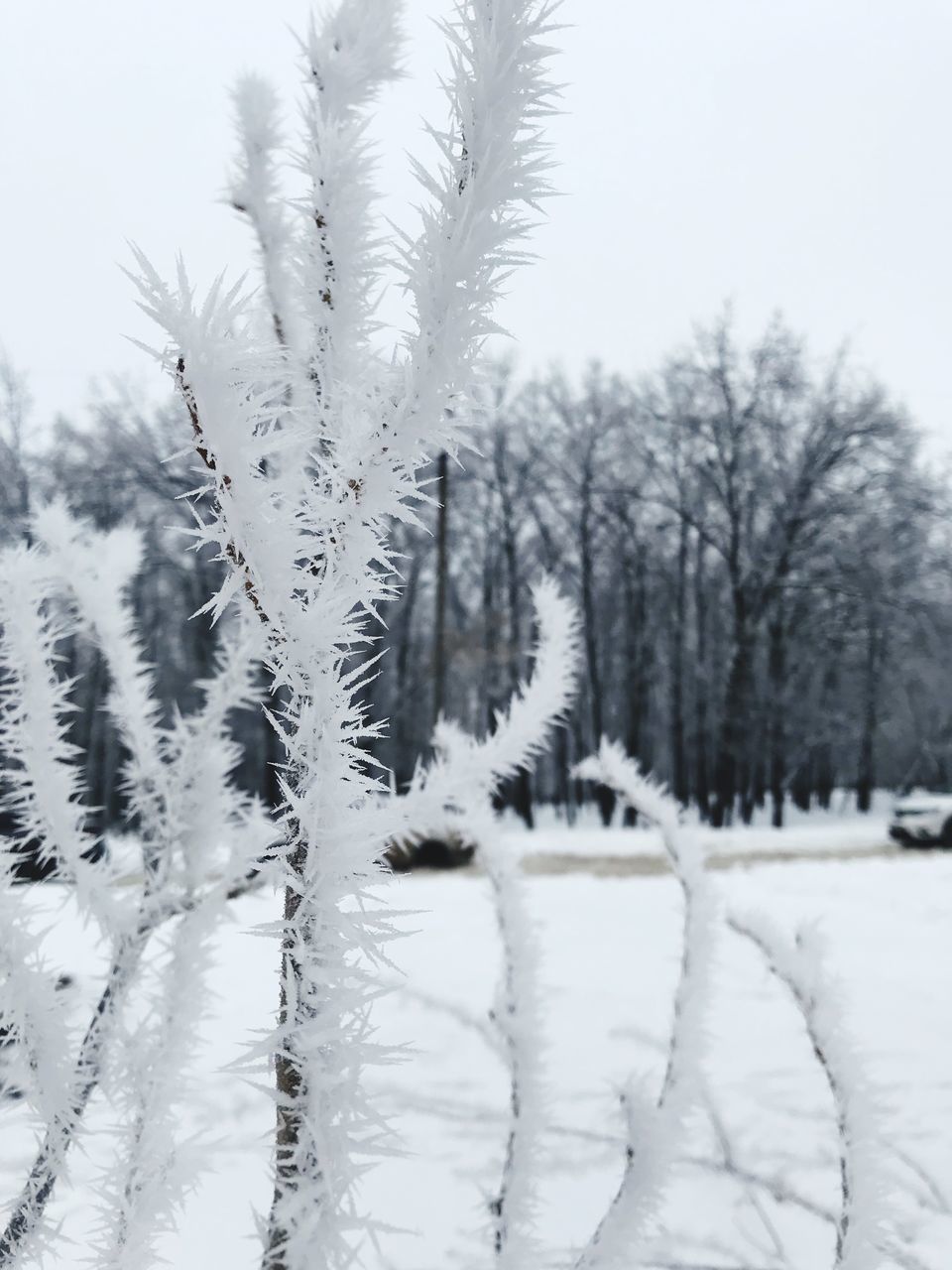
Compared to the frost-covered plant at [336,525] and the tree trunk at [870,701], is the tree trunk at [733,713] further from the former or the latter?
the frost-covered plant at [336,525]

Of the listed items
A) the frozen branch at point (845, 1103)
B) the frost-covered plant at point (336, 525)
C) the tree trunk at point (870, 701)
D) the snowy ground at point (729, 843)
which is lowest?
the snowy ground at point (729, 843)

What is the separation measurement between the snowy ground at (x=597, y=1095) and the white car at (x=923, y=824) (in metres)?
10.3

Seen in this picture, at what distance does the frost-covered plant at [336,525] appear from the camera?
440mm

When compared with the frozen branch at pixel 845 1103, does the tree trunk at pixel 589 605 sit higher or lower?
higher

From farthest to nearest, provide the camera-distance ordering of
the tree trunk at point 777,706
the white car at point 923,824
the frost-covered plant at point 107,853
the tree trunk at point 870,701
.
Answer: the tree trunk at point 870,701 < the tree trunk at point 777,706 < the white car at point 923,824 < the frost-covered plant at point 107,853

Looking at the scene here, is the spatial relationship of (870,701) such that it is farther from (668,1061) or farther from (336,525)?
(336,525)

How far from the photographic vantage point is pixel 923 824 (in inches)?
631

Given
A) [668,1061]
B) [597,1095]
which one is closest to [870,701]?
[597,1095]

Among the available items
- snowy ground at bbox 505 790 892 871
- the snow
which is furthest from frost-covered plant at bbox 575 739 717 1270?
Answer: the snow

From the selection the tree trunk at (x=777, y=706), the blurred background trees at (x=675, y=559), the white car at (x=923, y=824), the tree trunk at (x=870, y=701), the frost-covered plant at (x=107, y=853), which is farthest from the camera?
the tree trunk at (x=870, y=701)

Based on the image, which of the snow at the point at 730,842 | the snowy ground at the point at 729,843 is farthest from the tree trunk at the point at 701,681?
the snowy ground at the point at 729,843

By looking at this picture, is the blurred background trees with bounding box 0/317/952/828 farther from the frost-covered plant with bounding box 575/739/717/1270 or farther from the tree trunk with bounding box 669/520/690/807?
the frost-covered plant with bounding box 575/739/717/1270

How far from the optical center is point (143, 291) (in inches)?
16.3

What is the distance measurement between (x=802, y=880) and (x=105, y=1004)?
29.6ft
